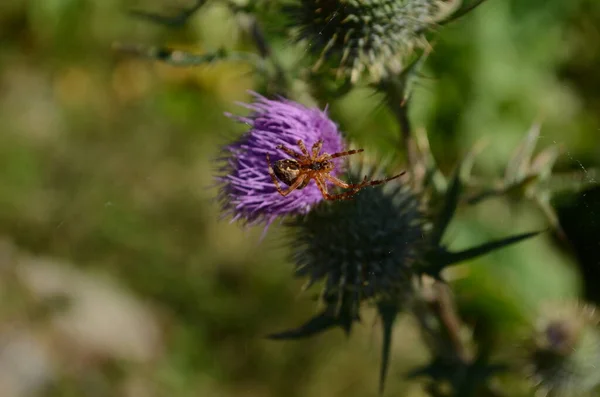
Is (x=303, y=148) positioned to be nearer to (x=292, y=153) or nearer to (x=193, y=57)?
(x=292, y=153)

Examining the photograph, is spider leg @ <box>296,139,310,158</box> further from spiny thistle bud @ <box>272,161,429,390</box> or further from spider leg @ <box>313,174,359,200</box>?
spiny thistle bud @ <box>272,161,429,390</box>

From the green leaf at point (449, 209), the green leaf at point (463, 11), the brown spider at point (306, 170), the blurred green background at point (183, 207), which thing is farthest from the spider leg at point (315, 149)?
the blurred green background at point (183, 207)

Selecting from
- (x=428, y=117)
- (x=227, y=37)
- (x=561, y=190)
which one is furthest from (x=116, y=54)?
(x=561, y=190)

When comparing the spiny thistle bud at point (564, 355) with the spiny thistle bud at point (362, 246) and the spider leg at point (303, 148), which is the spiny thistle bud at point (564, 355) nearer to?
the spiny thistle bud at point (362, 246)

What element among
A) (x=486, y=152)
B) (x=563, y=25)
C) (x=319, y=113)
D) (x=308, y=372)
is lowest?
(x=308, y=372)

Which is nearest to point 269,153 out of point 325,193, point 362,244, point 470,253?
point 325,193

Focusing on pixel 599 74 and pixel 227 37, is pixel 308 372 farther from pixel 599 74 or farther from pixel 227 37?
pixel 599 74
